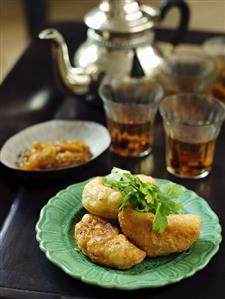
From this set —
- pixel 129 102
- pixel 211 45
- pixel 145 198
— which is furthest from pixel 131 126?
pixel 211 45

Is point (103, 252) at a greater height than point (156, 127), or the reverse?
point (103, 252)

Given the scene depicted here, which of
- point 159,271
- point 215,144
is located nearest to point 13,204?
point 159,271

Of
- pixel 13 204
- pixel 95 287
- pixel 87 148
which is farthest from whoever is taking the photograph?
pixel 87 148

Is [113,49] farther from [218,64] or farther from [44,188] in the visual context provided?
[44,188]

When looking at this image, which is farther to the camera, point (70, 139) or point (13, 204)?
point (70, 139)

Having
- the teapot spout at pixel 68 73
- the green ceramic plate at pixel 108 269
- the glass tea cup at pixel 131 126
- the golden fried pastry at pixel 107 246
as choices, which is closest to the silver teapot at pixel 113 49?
the teapot spout at pixel 68 73

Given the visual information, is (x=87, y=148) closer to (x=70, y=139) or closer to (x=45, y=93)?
(x=70, y=139)

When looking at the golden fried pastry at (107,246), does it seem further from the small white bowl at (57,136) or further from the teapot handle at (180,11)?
the teapot handle at (180,11)
